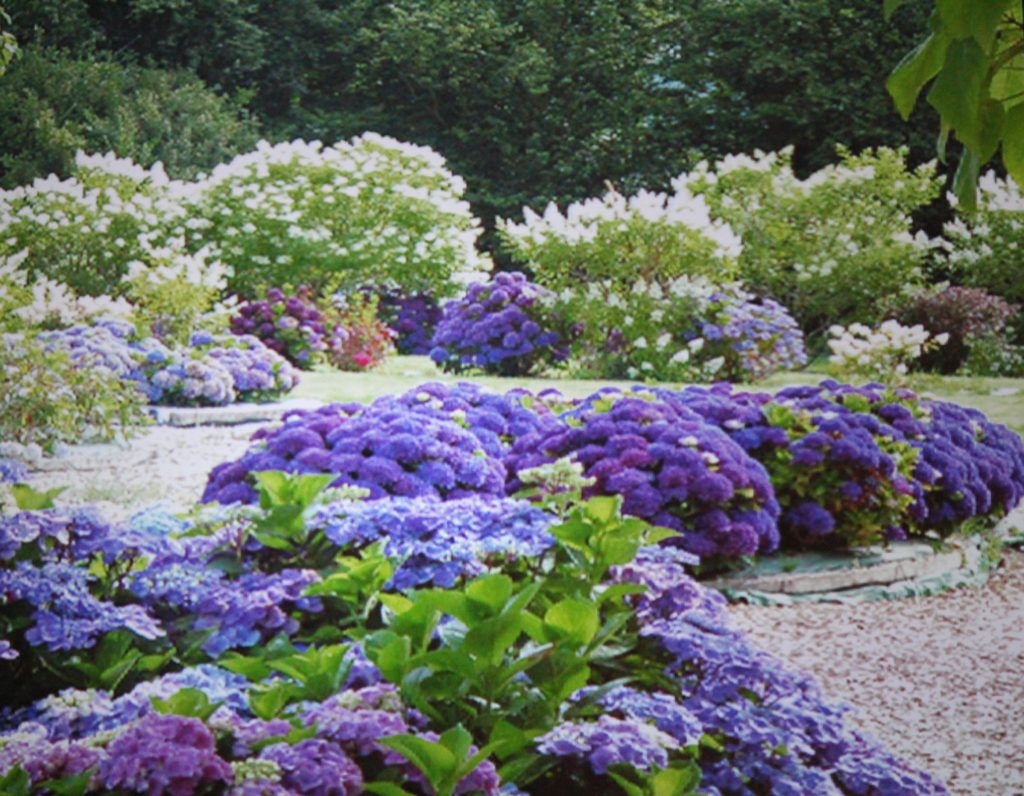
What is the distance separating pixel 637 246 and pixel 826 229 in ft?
6.93

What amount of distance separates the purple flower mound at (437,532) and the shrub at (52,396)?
116 inches

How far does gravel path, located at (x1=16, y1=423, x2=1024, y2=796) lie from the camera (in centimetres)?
261

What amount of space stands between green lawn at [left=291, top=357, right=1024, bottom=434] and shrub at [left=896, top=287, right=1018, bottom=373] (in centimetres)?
37

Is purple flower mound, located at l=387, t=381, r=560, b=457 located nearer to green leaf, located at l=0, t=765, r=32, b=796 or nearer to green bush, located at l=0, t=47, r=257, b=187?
green leaf, located at l=0, t=765, r=32, b=796

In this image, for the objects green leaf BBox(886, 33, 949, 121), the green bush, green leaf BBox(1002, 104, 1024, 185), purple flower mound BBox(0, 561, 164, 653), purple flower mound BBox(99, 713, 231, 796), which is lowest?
purple flower mound BBox(0, 561, 164, 653)

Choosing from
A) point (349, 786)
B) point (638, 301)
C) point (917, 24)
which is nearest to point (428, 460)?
point (349, 786)

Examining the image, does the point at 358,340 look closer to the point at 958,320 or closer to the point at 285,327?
the point at 285,327

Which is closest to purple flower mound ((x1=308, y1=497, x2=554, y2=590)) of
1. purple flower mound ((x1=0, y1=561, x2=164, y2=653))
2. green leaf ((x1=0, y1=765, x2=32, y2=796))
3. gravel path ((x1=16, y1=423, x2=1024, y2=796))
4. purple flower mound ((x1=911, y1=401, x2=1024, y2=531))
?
purple flower mound ((x1=0, y1=561, x2=164, y2=653))

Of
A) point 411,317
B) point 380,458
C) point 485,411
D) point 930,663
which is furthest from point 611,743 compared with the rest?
point 411,317

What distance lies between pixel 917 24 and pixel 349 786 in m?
10.4

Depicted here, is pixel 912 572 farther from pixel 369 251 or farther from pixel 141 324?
pixel 369 251

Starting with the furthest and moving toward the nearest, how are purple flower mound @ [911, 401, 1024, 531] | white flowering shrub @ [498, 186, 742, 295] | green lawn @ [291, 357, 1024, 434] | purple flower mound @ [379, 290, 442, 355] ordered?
1. purple flower mound @ [379, 290, 442, 355]
2. white flowering shrub @ [498, 186, 742, 295]
3. green lawn @ [291, 357, 1024, 434]
4. purple flower mound @ [911, 401, 1024, 531]

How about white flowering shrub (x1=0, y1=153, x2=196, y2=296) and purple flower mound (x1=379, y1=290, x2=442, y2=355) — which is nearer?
white flowering shrub (x1=0, y1=153, x2=196, y2=296)

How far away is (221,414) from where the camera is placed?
574 centimetres
